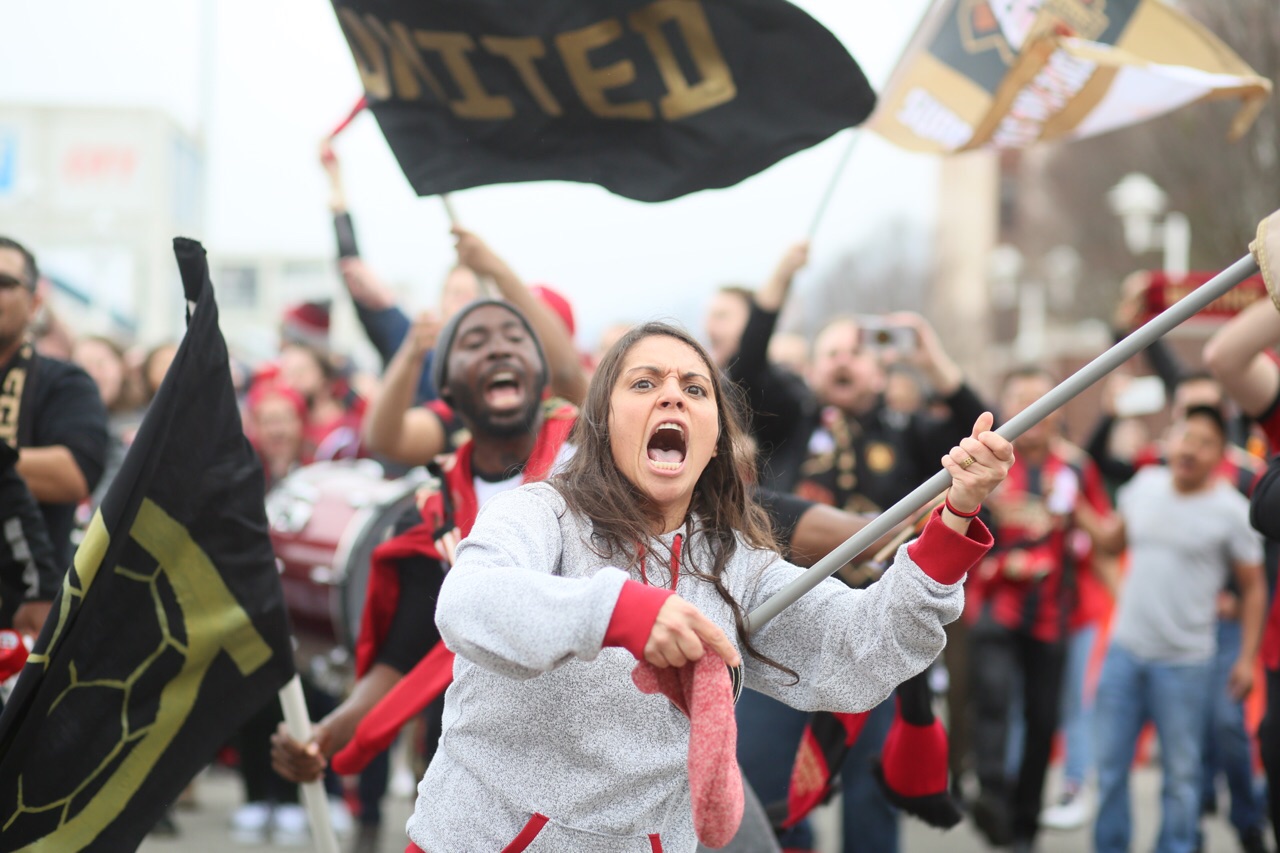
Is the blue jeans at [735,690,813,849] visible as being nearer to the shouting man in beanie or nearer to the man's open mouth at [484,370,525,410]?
the shouting man in beanie

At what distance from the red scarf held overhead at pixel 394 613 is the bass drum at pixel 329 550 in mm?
1849

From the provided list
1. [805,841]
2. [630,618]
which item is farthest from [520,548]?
[805,841]

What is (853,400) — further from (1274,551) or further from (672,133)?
(1274,551)

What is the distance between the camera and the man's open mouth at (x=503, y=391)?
4.62 m

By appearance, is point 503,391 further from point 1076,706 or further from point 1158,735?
point 1076,706

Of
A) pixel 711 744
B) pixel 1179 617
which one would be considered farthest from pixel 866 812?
pixel 711 744

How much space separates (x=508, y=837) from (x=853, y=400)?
4.41 meters

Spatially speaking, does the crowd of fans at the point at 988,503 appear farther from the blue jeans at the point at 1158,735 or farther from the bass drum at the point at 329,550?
the bass drum at the point at 329,550

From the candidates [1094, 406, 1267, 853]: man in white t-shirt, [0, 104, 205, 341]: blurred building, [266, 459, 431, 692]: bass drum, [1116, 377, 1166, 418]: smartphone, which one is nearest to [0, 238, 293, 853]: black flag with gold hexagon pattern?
[266, 459, 431, 692]: bass drum

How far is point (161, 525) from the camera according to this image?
3898 mm

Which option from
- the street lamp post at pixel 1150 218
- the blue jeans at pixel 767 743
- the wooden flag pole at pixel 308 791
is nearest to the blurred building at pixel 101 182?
the street lamp post at pixel 1150 218

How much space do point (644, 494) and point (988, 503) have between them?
4.76m

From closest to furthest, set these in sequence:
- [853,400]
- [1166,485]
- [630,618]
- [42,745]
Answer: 1. [630,618]
2. [42,745]
3. [853,400]
4. [1166,485]

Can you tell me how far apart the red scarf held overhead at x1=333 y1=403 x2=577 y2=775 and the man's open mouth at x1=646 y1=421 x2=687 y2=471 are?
3.01 feet
